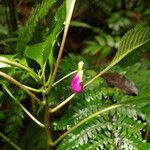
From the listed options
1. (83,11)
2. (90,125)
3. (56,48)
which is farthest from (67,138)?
(83,11)

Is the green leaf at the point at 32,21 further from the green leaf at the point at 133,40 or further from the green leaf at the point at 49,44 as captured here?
the green leaf at the point at 133,40

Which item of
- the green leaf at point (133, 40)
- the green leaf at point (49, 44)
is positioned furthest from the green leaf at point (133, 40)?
the green leaf at point (49, 44)

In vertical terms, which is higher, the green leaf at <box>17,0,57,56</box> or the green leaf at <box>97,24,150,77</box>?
the green leaf at <box>17,0,57,56</box>

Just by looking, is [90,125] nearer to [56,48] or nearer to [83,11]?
[56,48]

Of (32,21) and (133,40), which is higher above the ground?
(32,21)

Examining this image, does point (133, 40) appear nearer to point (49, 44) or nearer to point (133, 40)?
point (133, 40)

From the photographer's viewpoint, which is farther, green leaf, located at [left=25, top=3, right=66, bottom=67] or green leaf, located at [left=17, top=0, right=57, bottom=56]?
green leaf, located at [left=17, top=0, right=57, bottom=56]

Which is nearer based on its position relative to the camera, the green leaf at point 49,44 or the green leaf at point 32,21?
the green leaf at point 49,44

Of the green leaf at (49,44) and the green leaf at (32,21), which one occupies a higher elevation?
the green leaf at (32,21)

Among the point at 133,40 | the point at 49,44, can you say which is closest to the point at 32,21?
the point at 49,44

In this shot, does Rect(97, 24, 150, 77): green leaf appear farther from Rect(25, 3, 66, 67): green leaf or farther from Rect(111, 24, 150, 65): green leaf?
Rect(25, 3, 66, 67): green leaf

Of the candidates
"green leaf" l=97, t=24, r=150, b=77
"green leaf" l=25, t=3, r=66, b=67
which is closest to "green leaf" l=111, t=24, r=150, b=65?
"green leaf" l=97, t=24, r=150, b=77
